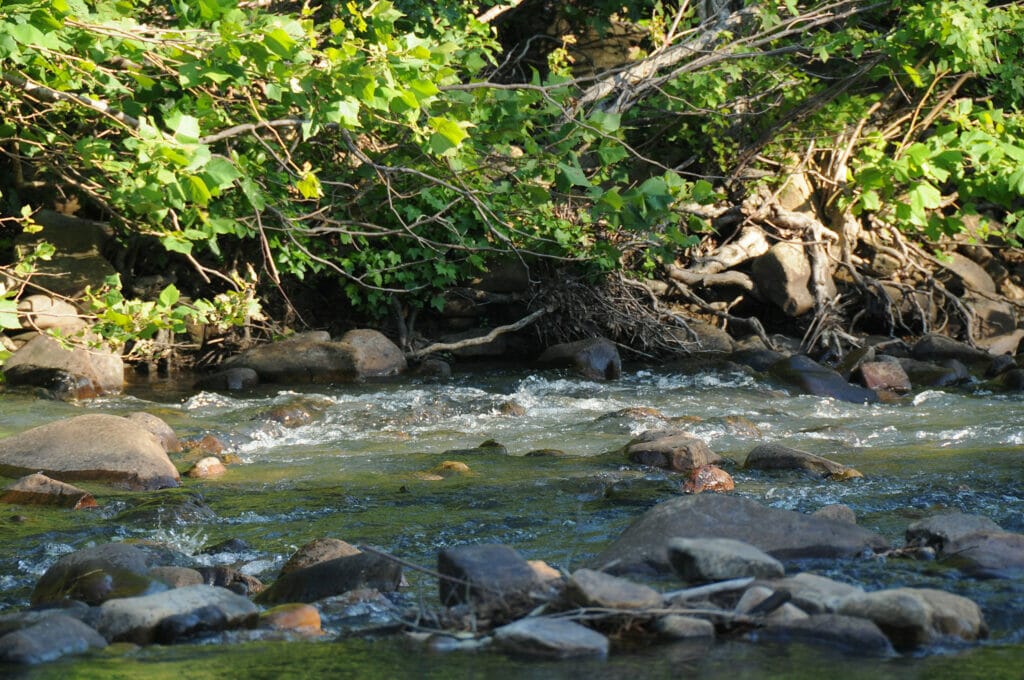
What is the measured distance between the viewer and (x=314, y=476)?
19.9 feet

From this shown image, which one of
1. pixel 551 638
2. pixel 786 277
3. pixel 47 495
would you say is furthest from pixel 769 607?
pixel 786 277

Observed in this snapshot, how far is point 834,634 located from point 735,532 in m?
1.09

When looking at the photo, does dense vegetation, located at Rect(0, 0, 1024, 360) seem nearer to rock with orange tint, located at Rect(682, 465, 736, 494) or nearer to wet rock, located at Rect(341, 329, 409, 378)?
wet rock, located at Rect(341, 329, 409, 378)

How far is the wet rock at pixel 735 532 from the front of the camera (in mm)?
3992

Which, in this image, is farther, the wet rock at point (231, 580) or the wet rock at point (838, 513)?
the wet rock at point (838, 513)

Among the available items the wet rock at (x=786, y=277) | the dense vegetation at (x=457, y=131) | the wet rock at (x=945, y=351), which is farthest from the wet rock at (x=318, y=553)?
the wet rock at (x=786, y=277)

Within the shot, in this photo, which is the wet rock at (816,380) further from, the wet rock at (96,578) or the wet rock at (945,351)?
the wet rock at (96,578)

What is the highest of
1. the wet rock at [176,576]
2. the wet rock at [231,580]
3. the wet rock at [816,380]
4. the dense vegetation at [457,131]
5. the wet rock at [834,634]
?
the dense vegetation at [457,131]

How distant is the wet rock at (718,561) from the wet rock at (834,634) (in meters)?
0.39

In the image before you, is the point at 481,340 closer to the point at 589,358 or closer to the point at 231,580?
the point at 589,358

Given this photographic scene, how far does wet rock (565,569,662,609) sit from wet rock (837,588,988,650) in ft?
1.74

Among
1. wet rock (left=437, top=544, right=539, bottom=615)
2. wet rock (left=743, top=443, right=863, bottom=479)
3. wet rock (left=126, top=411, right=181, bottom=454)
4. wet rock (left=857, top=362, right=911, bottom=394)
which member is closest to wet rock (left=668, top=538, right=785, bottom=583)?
wet rock (left=437, top=544, right=539, bottom=615)

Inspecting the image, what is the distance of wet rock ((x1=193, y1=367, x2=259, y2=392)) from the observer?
975 centimetres

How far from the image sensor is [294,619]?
3406mm
